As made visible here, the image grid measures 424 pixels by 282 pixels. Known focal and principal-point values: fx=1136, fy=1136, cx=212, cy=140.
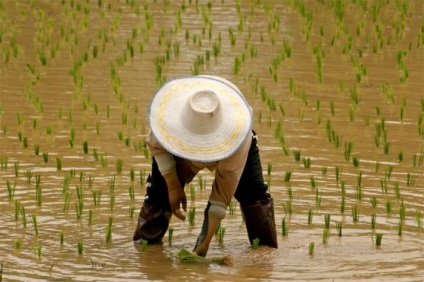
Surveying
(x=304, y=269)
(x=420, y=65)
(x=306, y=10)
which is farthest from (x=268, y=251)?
(x=306, y=10)

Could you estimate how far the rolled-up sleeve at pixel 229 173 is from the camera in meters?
4.91

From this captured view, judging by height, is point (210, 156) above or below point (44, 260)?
above

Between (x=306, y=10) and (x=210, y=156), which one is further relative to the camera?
(x=306, y=10)

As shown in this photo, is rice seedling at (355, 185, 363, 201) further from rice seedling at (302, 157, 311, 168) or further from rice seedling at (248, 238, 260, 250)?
rice seedling at (248, 238, 260, 250)

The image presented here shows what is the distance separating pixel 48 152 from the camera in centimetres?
745

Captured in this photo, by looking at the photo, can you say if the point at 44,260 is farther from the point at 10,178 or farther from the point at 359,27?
the point at 359,27

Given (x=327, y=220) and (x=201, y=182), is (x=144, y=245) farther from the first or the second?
(x=201, y=182)

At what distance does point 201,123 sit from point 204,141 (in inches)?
3.1

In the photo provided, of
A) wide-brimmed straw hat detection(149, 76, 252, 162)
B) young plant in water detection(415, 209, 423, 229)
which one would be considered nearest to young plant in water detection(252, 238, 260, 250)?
wide-brimmed straw hat detection(149, 76, 252, 162)

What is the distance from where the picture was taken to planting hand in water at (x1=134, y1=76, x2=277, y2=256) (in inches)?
190

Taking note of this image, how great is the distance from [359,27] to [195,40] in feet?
6.40

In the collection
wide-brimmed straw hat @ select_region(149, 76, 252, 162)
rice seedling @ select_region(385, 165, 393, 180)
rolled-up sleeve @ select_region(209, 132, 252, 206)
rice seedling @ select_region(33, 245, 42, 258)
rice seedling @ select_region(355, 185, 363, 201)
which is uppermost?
wide-brimmed straw hat @ select_region(149, 76, 252, 162)

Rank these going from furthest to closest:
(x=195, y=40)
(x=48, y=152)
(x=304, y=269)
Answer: (x=195, y=40), (x=48, y=152), (x=304, y=269)

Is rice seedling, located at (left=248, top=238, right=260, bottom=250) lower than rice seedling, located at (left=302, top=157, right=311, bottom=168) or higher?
lower
